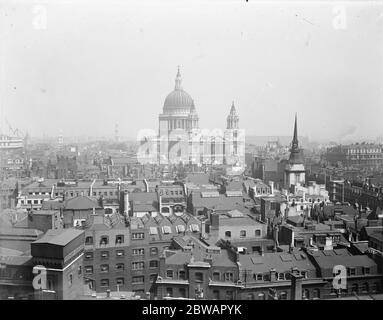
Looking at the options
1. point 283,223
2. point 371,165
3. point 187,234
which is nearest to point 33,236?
point 187,234

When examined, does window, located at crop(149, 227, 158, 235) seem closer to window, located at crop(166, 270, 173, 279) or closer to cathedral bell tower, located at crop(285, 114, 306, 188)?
window, located at crop(166, 270, 173, 279)

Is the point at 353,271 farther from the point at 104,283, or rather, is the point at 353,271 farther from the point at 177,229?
the point at 104,283

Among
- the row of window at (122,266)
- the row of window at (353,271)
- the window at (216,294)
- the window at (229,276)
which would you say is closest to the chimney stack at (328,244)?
the row of window at (353,271)

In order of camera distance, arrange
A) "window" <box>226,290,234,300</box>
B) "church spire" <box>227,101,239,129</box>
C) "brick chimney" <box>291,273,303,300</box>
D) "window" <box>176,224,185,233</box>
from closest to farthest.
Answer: "brick chimney" <box>291,273,303,300</box> → "window" <box>226,290,234,300</box> → "window" <box>176,224,185,233</box> → "church spire" <box>227,101,239,129</box>

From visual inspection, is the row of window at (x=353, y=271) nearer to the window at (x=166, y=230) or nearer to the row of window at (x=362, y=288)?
the row of window at (x=362, y=288)

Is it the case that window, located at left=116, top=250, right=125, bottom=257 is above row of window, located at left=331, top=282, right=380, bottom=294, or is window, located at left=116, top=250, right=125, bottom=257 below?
above

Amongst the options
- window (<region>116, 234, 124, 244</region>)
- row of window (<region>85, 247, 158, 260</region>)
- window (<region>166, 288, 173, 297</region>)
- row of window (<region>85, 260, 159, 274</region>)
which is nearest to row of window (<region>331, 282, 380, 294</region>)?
window (<region>166, 288, 173, 297</region>)

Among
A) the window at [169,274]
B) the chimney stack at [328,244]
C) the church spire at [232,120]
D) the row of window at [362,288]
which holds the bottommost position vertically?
the row of window at [362,288]

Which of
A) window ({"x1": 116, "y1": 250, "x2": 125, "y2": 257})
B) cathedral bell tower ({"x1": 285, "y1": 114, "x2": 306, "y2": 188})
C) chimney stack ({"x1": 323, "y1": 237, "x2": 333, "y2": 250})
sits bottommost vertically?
window ({"x1": 116, "y1": 250, "x2": 125, "y2": 257})

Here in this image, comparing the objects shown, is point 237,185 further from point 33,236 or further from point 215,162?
point 215,162
